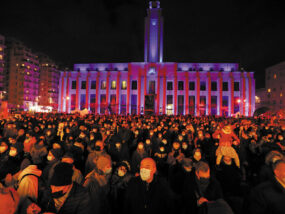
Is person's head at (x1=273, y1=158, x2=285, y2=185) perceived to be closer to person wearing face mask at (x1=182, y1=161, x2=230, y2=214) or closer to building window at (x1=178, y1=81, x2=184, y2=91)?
person wearing face mask at (x1=182, y1=161, x2=230, y2=214)

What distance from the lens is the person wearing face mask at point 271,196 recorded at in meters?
2.21

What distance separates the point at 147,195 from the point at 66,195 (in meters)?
1.08

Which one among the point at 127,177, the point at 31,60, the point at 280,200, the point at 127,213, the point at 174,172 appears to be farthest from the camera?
the point at 31,60

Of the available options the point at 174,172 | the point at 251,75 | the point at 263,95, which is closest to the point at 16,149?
the point at 174,172

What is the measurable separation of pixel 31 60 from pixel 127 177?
8482 centimetres

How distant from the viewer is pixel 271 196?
88.2 inches

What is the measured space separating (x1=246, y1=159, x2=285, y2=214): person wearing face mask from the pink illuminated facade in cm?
3913

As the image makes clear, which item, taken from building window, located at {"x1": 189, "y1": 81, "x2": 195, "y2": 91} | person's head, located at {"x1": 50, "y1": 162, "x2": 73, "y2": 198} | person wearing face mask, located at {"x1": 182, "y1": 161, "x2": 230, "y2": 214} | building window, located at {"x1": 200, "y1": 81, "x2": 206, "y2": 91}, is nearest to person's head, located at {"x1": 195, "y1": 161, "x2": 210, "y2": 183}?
person wearing face mask, located at {"x1": 182, "y1": 161, "x2": 230, "y2": 214}

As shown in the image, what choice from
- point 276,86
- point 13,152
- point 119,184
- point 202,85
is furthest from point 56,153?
point 276,86

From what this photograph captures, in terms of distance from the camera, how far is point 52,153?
4617 millimetres

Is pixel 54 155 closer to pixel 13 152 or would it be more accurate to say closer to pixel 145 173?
pixel 13 152

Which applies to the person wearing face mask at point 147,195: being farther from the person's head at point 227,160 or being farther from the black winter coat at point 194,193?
the person's head at point 227,160

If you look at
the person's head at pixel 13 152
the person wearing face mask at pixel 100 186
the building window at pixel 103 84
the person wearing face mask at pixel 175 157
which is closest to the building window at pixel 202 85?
the building window at pixel 103 84

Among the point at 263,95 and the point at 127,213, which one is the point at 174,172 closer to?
the point at 127,213
